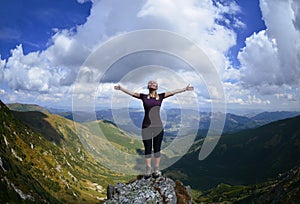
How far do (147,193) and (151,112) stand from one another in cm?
537

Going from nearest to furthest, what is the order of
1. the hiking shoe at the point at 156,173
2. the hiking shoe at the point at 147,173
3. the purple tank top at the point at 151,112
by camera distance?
the purple tank top at the point at 151,112 < the hiking shoe at the point at 147,173 < the hiking shoe at the point at 156,173

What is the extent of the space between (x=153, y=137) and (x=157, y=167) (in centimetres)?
256

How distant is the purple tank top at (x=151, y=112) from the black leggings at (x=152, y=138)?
294 mm

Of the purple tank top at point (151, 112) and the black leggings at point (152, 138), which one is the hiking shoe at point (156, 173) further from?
the purple tank top at point (151, 112)

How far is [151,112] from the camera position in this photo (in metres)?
14.3

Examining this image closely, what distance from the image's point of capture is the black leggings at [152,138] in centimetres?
1455

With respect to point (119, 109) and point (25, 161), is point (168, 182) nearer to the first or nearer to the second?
point (119, 109)

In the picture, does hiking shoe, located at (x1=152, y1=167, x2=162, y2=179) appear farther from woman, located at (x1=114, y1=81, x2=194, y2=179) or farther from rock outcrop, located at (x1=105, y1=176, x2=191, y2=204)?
woman, located at (x1=114, y1=81, x2=194, y2=179)

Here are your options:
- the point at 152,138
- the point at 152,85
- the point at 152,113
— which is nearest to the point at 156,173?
the point at 152,138

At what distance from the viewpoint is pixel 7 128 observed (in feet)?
627

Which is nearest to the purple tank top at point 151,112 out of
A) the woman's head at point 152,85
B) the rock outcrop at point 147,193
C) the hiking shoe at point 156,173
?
the woman's head at point 152,85

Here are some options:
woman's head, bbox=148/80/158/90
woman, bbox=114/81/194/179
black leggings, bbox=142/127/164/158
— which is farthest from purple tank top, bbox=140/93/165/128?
woman's head, bbox=148/80/158/90

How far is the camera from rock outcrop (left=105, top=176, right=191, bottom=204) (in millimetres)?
15816

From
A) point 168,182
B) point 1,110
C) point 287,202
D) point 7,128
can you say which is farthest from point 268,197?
point 1,110
